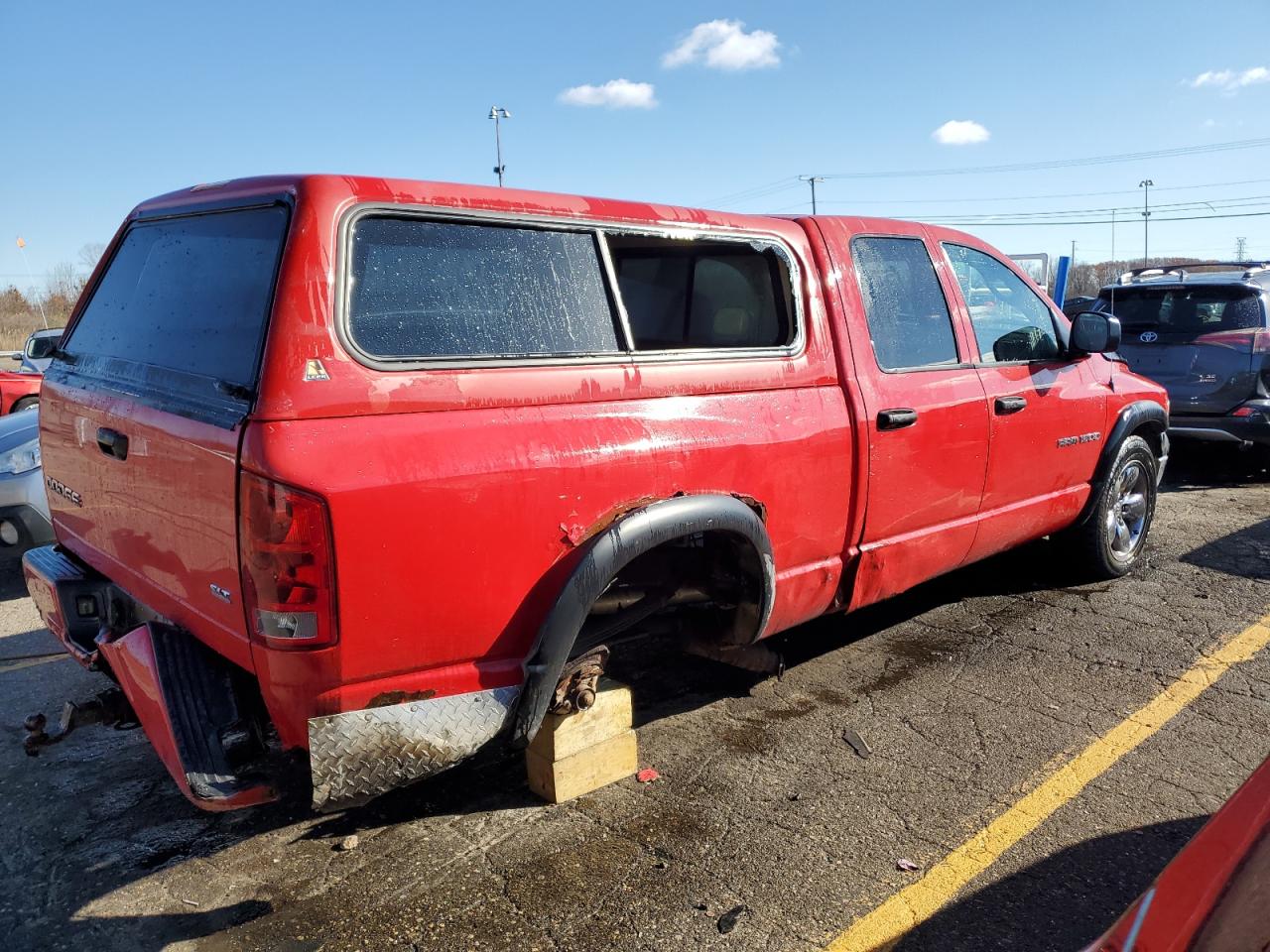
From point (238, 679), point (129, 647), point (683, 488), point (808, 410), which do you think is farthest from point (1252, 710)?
point (129, 647)

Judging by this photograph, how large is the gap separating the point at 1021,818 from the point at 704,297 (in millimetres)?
2221

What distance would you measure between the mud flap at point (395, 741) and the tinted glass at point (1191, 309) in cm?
831

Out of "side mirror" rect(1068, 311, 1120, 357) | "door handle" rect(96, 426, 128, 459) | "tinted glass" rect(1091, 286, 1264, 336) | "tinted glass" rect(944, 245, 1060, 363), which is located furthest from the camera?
"tinted glass" rect(1091, 286, 1264, 336)

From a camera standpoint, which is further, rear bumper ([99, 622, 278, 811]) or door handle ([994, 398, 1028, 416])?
door handle ([994, 398, 1028, 416])

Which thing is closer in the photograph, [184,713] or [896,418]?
[184,713]

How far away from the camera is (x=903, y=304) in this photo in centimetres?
404

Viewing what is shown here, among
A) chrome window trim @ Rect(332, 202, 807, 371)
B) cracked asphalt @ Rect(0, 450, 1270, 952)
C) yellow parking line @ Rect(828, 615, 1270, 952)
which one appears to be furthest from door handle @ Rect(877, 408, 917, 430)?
yellow parking line @ Rect(828, 615, 1270, 952)

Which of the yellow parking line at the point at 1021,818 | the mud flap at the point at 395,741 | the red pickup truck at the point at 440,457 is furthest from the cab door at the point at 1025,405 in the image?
the mud flap at the point at 395,741

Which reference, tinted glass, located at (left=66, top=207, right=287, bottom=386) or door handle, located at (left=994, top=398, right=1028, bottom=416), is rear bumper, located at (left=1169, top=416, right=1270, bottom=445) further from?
tinted glass, located at (left=66, top=207, right=287, bottom=386)

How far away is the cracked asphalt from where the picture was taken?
2578mm

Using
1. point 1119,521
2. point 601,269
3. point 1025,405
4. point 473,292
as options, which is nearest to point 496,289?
point 473,292

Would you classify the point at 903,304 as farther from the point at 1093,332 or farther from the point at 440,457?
the point at 440,457

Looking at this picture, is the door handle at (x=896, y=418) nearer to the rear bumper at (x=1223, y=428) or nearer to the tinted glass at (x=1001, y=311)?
the tinted glass at (x=1001, y=311)

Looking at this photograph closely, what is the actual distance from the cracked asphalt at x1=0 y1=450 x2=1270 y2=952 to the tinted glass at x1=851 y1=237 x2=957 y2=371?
4.74 ft
